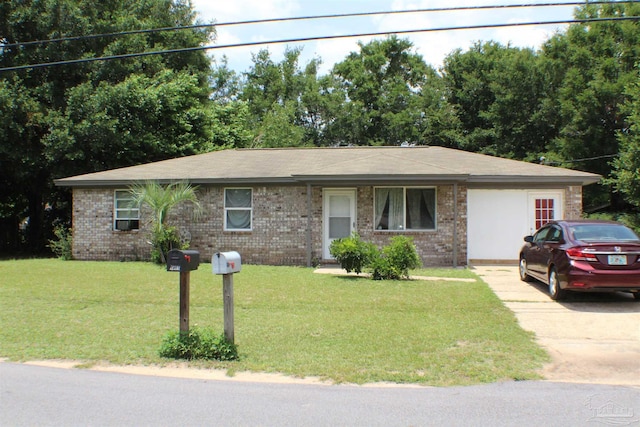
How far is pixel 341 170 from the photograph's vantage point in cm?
1662

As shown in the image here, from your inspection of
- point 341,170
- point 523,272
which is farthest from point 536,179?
point 341,170

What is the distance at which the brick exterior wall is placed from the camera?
16.8 m

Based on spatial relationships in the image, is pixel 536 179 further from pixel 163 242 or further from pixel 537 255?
pixel 163 242

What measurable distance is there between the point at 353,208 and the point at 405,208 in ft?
5.25

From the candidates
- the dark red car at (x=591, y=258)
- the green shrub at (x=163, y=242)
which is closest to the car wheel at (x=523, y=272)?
the dark red car at (x=591, y=258)

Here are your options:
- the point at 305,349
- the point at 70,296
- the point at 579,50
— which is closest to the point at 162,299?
the point at 70,296

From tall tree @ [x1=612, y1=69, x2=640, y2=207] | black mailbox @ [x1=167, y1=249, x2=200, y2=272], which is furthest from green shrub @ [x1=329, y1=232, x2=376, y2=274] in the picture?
tall tree @ [x1=612, y1=69, x2=640, y2=207]

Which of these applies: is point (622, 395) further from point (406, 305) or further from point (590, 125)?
point (590, 125)

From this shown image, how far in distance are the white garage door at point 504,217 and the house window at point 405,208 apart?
58.8 inches

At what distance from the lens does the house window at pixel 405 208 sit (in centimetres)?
1698

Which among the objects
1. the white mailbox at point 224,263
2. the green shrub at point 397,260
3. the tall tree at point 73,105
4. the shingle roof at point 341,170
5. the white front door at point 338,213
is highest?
the tall tree at point 73,105

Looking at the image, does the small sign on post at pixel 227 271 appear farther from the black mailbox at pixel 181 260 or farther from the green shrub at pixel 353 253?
the green shrub at pixel 353 253

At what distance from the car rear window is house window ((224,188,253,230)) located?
397 inches

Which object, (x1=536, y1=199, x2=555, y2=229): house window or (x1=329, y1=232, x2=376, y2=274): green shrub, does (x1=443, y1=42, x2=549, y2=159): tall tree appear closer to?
(x1=536, y1=199, x2=555, y2=229): house window
